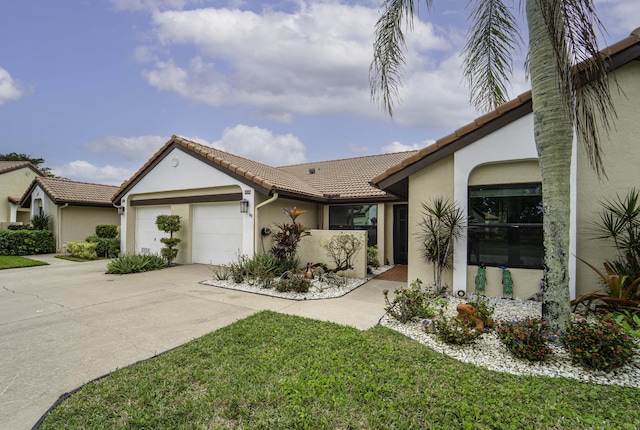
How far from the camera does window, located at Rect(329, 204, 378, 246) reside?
12969 millimetres

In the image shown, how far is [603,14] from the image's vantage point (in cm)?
440

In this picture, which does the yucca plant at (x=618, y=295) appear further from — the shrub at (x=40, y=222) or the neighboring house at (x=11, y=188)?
the neighboring house at (x=11, y=188)

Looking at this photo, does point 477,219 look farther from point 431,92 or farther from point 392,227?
point 392,227

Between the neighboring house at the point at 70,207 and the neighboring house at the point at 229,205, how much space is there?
15.5ft

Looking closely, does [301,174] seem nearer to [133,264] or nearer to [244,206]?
[244,206]

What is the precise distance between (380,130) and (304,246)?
5147 millimetres

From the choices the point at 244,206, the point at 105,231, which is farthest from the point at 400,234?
the point at 105,231

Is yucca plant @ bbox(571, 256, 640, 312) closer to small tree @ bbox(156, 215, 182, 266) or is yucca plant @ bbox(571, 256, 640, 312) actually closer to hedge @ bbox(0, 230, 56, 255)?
small tree @ bbox(156, 215, 182, 266)

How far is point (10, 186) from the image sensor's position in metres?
22.3

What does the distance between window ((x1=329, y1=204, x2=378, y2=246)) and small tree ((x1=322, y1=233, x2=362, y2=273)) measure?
3179 millimetres

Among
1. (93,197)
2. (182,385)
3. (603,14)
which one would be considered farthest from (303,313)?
(93,197)

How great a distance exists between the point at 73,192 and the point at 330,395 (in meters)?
22.0

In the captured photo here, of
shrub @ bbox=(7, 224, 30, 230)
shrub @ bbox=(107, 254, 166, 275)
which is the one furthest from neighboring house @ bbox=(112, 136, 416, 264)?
shrub @ bbox=(7, 224, 30, 230)

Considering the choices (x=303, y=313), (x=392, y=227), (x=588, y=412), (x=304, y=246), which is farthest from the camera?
(x=392, y=227)
